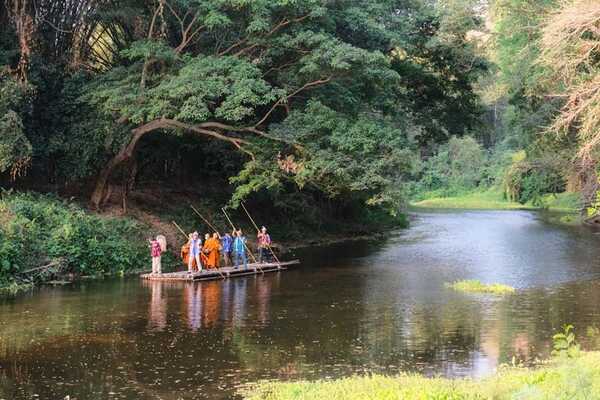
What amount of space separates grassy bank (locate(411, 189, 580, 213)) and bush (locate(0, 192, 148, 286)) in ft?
154

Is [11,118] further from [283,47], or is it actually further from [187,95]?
[283,47]

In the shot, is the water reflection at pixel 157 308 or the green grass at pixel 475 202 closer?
the water reflection at pixel 157 308

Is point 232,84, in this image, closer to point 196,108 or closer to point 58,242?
point 196,108

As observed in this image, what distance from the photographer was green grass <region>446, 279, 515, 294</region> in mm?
22266

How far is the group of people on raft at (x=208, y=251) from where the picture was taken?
82.8ft

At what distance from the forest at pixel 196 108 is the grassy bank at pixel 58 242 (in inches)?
2.3

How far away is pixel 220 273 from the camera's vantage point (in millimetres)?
25891

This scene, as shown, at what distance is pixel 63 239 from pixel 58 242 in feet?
0.68

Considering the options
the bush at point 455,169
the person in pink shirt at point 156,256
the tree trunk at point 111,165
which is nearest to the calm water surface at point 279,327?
the person in pink shirt at point 156,256

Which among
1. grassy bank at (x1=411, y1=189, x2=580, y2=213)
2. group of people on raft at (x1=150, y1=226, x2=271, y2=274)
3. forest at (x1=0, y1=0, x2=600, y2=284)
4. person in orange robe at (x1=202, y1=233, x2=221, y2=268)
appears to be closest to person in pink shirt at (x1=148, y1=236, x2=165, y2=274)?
group of people on raft at (x1=150, y1=226, x2=271, y2=274)

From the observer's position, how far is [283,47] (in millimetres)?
28469

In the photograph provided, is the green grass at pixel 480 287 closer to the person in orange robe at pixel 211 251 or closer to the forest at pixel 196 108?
the forest at pixel 196 108

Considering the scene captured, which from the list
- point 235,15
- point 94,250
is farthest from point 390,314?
point 235,15

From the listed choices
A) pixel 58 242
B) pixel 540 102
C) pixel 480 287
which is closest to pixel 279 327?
→ pixel 480 287
